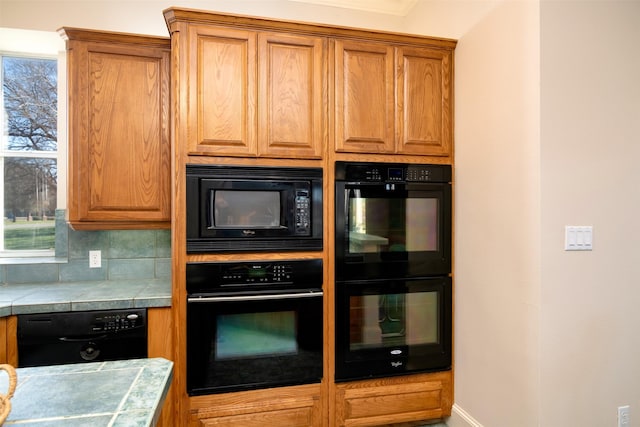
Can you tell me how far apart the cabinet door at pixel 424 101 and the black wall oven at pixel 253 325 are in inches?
37.4

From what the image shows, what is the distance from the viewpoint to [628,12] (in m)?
1.66

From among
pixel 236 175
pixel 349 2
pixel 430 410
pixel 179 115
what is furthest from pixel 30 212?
pixel 430 410

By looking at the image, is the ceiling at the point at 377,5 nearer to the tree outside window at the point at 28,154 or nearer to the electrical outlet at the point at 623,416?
the tree outside window at the point at 28,154

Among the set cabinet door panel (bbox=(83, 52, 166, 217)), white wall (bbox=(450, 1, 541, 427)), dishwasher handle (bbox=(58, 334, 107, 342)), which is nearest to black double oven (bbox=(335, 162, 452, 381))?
white wall (bbox=(450, 1, 541, 427))

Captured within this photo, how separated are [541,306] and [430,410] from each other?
995 mm

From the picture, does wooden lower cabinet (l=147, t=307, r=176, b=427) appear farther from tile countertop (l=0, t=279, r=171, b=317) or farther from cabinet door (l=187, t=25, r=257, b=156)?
cabinet door (l=187, t=25, r=257, b=156)

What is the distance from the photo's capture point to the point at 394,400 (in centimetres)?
205

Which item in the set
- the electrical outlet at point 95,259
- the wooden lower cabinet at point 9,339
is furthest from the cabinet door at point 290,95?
the wooden lower cabinet at point 9,339

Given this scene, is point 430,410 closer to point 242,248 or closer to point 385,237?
point 385,237

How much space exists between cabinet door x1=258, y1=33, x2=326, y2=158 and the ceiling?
926mm

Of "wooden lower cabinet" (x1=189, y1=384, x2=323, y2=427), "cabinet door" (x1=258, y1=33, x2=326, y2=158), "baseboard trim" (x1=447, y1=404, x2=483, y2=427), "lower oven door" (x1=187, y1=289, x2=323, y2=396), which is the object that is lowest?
"baseboard trim" (x1=447, y1=404, x2=483, y2=427)

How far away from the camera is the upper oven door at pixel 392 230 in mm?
1987

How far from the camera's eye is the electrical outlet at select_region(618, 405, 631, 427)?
1668 millimetres

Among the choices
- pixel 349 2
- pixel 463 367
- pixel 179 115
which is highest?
pixel 349 2
